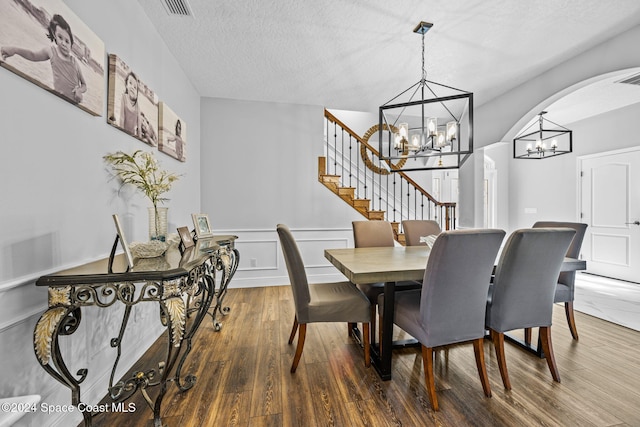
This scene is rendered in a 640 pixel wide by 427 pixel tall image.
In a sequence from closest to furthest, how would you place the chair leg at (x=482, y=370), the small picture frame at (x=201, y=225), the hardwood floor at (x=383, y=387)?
1. the hardwood floor at (x=383, y=387)
2. the chair leg at (x=482, y=370)
3. the small picture frame at (x=201, y=225)

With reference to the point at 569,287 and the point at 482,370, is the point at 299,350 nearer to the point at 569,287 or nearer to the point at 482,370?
the point at 482,370

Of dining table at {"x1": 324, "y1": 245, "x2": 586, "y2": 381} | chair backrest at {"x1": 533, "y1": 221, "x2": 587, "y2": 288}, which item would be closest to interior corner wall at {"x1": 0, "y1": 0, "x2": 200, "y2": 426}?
dining table at {"x1": 324, "y1": 245, "x2": 586, "y2": 381}

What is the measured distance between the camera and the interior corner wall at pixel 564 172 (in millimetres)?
4418

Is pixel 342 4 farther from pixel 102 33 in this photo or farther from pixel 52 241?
pixel 52 241

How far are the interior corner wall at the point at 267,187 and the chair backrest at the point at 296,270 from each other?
7.68ft

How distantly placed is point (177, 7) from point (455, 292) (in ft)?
9.50

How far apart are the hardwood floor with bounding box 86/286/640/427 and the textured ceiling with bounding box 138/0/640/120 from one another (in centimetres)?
280

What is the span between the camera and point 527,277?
1738 millimetres

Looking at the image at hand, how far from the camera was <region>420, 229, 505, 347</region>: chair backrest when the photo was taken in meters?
1.51

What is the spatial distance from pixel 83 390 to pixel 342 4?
123 inches

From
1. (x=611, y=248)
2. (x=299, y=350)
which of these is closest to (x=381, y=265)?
(x=299, y=350)

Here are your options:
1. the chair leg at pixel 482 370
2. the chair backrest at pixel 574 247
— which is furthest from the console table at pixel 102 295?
the chair backrest at pixel 574 247

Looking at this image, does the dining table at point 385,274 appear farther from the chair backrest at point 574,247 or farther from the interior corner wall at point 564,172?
the interior corner wall at point 564,172

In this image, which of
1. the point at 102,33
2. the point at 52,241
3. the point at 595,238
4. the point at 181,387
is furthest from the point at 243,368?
the point at 595,238
